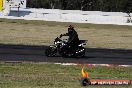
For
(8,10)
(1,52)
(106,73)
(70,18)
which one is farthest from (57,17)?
(106,73)

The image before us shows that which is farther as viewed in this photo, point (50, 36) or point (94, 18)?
point (94, 18)

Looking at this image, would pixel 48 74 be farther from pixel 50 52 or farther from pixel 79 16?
pixel 79 16

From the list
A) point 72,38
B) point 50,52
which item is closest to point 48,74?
point 50,52

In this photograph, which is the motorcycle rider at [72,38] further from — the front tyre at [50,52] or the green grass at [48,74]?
the green grass at [48,74]

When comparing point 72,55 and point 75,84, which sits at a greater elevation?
point 75,84

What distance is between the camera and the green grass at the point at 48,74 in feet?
40.0

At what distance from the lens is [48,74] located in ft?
48.4

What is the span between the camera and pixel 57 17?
57.7 m

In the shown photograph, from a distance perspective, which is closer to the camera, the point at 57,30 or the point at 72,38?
the point at 72,38

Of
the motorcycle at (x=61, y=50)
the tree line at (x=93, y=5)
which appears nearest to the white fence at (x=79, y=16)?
the tree line at (x=93, y=5)

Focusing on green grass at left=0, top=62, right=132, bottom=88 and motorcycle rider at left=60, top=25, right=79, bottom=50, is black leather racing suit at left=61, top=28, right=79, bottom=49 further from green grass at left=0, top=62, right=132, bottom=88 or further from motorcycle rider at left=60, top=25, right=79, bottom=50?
green grass at left=0, top=62, right=132, bottom=88

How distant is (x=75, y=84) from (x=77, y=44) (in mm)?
9794

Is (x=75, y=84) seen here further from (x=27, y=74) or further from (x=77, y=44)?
(x=77, y=44)

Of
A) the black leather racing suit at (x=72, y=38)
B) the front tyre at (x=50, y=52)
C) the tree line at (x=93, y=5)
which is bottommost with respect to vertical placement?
the tree line at (x=93, y=5)
